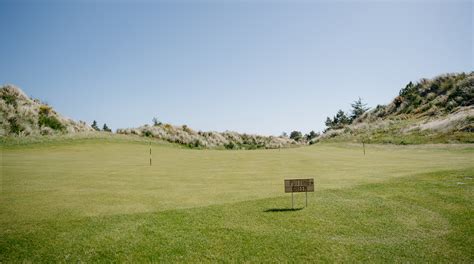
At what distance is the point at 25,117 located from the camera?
45188 millimetres

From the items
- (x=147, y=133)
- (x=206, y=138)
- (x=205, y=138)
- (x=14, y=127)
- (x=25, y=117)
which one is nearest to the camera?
(x=14, y=127)

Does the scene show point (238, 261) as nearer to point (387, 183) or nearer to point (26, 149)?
point (387, 183)

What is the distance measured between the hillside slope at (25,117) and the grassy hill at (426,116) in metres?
51.5

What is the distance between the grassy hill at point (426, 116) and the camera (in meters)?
44.5

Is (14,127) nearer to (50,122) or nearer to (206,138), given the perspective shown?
(50,122)

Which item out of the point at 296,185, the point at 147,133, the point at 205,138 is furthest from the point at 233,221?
the point at 205,138

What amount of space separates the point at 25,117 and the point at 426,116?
71.0 meters

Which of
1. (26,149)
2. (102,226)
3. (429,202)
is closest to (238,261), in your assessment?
(102,226)

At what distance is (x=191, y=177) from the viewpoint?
16.2 metres

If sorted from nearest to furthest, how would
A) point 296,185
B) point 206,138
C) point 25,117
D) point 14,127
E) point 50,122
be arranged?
point 296,185
point 14,127
point 25,117
point 50,122
point 206,138

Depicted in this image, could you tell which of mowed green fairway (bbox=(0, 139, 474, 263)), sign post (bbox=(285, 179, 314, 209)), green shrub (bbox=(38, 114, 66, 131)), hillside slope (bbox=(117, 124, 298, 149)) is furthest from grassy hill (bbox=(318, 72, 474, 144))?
green shrub (bbox=(38, 114, 66, 131))

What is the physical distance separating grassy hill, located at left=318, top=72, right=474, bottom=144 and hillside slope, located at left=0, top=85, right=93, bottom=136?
169 ft

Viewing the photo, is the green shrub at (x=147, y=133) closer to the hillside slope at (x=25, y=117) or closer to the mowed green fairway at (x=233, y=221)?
the hillside slope at (x=25, y=117)

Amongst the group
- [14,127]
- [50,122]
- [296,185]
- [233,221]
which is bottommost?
[233,221]
